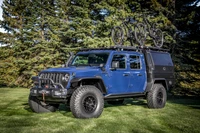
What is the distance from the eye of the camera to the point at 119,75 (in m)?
8.10

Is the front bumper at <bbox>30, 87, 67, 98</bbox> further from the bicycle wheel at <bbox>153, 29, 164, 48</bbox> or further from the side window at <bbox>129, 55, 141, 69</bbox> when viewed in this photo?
the bicycle wheel at <bbox>153, 29, 164, 48</bbox>

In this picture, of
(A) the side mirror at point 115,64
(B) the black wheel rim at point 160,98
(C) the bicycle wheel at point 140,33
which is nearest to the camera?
(A) the side mirror at point 115,64

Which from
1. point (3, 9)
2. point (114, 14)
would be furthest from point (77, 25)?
point (3, 9)

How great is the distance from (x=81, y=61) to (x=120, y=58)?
1.44 metres

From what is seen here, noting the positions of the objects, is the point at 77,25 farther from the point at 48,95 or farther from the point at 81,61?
the point at 48,95

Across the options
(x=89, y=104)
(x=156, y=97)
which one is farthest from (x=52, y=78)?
(x=156, y=97)

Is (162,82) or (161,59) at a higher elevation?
(161,59)

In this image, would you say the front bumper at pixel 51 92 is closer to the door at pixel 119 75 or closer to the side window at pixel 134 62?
the door at pixel 119 75

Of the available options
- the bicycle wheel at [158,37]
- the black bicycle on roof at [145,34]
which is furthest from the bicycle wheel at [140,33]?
the bicycle wheel at [158,37]

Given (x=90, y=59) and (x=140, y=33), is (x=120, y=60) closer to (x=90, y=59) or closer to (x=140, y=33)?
(x=90, y=59)

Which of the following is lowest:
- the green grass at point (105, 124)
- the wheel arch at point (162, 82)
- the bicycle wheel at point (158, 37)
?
the green grass at point (105, 124)

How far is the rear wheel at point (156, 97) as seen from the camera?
9273 mm

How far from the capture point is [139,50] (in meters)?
9.47

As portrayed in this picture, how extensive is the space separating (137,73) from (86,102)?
2.59 metres
